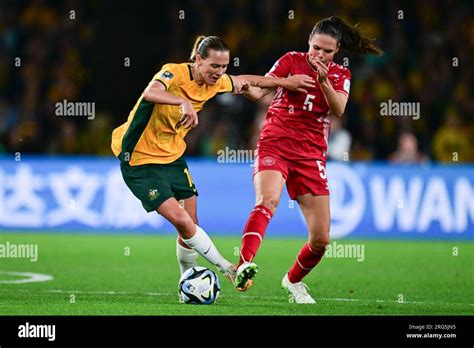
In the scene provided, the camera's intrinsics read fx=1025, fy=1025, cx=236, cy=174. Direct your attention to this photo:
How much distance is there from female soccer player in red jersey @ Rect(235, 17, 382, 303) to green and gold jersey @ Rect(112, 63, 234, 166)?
19.3 inches

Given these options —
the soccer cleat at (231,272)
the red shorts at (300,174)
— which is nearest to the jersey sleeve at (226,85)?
the red shorts at (300,174)

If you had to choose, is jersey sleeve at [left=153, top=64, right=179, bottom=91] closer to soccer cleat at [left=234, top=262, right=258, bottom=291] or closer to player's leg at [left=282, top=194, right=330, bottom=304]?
player's leg at [left=282, top=194, right=330, bottom=304]

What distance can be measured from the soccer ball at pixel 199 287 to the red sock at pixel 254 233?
0.50m

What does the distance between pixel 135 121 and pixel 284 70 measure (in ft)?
4.46

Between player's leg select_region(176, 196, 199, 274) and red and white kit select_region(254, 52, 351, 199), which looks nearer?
red and white kit select_region(254, 52, 351, 199)

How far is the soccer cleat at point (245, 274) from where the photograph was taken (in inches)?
301

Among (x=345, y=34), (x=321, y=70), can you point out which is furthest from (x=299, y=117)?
(x=345, y=34)

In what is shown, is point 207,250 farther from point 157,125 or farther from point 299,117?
point 299,117

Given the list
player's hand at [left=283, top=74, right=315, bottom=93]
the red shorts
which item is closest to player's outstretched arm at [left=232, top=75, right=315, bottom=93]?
player's hand at [left=283, top=74, right=315, bottom=93]

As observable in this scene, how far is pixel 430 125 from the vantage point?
18.5m

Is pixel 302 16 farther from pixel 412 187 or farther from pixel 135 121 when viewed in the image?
pixel 135 121

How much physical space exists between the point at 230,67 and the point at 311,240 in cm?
1142

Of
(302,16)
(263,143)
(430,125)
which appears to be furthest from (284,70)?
(302,16)

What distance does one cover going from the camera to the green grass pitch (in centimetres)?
812
